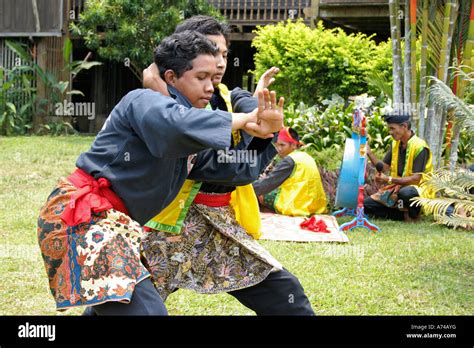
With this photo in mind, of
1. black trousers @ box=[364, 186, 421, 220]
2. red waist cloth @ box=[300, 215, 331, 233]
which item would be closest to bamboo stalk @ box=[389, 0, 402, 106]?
black trousers @ box=[364, 186, 421, 220]

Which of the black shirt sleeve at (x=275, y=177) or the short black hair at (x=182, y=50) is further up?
the short black hair at (x=182, y=50)

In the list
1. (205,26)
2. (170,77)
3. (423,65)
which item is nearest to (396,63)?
(423,65)

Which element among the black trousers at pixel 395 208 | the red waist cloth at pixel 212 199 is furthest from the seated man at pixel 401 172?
the red waist cloth at pixel 212 199

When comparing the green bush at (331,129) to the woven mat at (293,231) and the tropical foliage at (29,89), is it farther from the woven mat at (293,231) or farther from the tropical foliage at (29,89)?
the tropical foliage at (29,89)

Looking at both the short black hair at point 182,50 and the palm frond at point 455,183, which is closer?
the short black hair at point 182,50

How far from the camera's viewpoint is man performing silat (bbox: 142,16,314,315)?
3.05 metres

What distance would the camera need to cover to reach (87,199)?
2537 millimetres

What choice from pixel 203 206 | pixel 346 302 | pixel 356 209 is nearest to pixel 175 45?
pixel 203 206

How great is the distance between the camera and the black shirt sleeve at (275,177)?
764cm

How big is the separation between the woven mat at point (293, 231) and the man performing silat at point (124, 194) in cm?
392

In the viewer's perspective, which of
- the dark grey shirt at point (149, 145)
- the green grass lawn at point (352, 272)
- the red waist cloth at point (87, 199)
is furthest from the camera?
the green grass lawn at point (352, 272)

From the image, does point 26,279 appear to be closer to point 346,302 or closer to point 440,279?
point 346,302

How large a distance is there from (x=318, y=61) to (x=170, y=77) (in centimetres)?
832

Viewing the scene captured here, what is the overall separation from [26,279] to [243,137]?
8.57 feet
